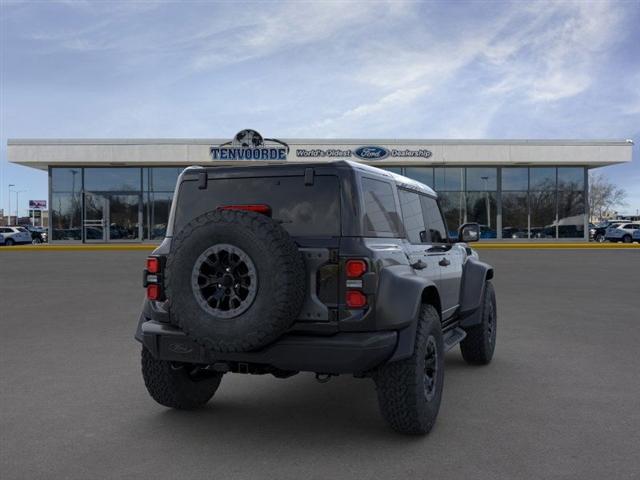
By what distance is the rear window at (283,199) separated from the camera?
4.26 metres

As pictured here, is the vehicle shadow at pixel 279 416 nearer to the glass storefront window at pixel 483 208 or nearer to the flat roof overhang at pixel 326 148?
the flat roof overhang at pixel 326 148

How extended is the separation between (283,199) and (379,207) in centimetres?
71

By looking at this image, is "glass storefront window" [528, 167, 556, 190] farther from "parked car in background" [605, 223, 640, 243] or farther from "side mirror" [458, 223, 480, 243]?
"side mirror" [458, 223, 480, 243]

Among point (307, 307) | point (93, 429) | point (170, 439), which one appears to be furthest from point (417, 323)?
point (93, 429)

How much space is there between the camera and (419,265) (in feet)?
16.0

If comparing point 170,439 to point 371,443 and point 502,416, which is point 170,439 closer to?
point 371,443

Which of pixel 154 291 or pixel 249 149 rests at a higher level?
pixel 249 149

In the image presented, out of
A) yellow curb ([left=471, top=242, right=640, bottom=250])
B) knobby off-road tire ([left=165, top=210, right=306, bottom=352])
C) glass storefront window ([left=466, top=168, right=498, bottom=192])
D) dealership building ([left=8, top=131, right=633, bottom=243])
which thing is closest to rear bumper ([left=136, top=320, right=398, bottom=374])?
→ knobby off-road tire ([left=165, top=210, right=306, bottom=352])

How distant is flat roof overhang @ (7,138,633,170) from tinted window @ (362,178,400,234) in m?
31.2

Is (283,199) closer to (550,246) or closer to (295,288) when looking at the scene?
(295,288)

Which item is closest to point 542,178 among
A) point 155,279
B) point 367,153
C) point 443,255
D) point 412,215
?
point 367,153

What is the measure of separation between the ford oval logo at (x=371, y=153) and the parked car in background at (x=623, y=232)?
16.8 meters

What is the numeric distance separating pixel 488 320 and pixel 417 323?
2674mm

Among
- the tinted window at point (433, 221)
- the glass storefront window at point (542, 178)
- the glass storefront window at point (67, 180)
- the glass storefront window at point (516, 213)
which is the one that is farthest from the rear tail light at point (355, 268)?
the glass storefront window at point (542, 178)
